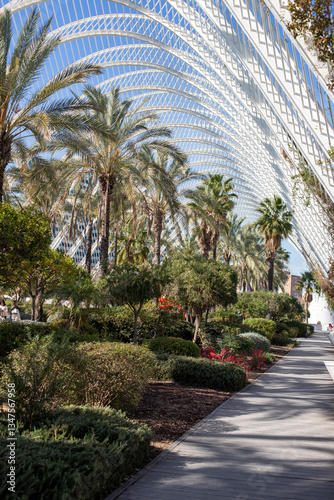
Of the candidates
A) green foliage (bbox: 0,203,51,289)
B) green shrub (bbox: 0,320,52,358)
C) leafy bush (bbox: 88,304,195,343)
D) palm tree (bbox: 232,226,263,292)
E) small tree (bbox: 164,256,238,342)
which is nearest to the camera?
green foliage (bbox: 0,203,51,289)

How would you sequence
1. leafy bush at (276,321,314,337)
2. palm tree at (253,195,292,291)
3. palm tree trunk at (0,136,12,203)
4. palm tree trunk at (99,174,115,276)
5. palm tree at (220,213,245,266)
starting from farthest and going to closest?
palm tree at (220,213,245,266) < palm tree at (253,195,292,291) < leafy bush at (276,321,314,337) < palm tree trunk at (99,174,115,276) < palm tree trunk at (0,136,12,203)

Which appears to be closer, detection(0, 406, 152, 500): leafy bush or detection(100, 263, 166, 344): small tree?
detection(0, 406, 152, 500): leafy bush

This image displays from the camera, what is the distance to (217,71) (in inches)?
834

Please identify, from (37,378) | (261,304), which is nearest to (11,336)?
(37,378)

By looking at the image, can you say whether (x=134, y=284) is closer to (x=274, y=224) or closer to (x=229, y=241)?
(x=274, y=224)

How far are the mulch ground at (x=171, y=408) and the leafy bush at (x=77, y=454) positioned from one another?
2.37ft

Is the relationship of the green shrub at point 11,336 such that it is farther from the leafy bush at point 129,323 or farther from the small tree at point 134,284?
the leafy bush at point 129,323

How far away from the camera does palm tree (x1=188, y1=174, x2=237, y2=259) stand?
85.6 ft

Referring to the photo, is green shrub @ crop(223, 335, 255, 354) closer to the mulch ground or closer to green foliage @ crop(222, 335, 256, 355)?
green foliage @ crop(222, 335, 256, 355)

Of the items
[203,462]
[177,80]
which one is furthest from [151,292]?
[177,80]

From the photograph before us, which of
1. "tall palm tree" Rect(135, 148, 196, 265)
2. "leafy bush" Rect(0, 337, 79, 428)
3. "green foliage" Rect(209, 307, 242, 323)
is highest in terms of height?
"tall palm tree" Rect(135, 148, 196, 265)

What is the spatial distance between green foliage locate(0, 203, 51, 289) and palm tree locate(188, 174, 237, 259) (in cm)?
1555

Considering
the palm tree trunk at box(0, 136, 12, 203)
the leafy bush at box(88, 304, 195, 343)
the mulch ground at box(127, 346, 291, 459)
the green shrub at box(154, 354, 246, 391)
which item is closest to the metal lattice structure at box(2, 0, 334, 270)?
the palm tree trunk at box(0, 136, 12, 203)

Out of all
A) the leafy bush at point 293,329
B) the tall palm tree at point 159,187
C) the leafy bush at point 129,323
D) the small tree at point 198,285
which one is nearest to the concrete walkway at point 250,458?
the leafy bush at point 129,323
